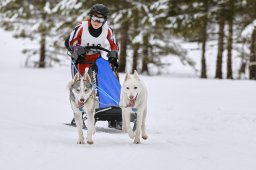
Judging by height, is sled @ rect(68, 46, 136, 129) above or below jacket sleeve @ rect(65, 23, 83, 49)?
below

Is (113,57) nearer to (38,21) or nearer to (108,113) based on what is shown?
(108,113)

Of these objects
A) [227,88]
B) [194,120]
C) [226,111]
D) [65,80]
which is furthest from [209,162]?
[65,80]

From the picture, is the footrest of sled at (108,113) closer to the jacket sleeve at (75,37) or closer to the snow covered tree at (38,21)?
the jacket sleeve at (75,37)

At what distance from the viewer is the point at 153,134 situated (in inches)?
314

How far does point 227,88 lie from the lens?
14969 mm

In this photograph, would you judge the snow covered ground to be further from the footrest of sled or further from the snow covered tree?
the snow covered tree

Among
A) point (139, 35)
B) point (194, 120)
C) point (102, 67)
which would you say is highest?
point (139, 35)

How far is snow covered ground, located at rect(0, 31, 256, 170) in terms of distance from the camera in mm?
5203

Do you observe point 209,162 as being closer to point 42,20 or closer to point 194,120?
point 194,120

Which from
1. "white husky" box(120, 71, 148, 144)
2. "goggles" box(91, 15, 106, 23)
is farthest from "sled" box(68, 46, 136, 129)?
"white husky" box(120, 71, 148, 144)

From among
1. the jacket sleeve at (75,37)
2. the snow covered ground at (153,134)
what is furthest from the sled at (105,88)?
the snow covered ground at (153,134)

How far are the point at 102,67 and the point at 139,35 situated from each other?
→ 1392 cm

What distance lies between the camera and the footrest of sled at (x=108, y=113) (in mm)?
7723

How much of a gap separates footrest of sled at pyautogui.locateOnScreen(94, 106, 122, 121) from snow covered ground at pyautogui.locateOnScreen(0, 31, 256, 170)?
0.26 m
